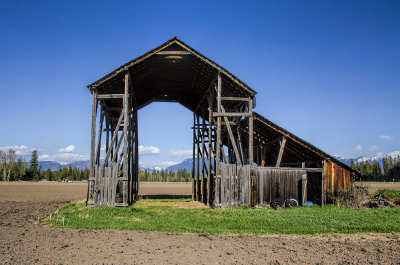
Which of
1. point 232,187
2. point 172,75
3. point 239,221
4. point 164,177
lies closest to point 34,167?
point 164,177

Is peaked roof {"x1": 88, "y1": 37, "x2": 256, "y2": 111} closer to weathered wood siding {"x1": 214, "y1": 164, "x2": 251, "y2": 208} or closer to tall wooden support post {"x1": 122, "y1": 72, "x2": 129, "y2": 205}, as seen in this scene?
tall wooden support post {"x1": 122, "y1": 72, "x2": 129, "y2": 205}

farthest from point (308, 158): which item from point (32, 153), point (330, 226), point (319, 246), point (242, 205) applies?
point (32, 153)

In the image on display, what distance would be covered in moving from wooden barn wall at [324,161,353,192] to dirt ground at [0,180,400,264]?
8561 mm

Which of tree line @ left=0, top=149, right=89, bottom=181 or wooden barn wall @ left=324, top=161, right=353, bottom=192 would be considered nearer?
wooden barn wall @ left=324, top=161, right=353, bottom=192

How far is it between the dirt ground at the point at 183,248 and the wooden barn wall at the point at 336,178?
8.56 metres

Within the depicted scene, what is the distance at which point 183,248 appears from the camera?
931cm

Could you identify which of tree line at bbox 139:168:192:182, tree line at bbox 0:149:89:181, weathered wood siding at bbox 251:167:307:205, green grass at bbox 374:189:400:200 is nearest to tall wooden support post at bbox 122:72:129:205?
weathered wood siding at bbox 251:167:307:205

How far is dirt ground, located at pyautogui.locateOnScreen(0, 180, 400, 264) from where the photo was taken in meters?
8.20

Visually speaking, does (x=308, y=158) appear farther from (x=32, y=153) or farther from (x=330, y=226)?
(x=32, y=153)

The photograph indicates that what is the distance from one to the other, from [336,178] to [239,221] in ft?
29.5

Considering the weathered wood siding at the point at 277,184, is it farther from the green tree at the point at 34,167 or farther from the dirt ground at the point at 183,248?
the green tree at the point at 34,167

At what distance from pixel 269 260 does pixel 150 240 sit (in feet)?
12.3

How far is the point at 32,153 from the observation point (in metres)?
110

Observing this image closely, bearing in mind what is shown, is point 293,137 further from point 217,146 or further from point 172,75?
point 172,75
